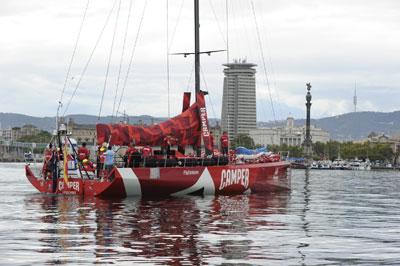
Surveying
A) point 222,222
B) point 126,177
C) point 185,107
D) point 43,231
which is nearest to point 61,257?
point 43,231

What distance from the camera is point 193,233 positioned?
22172 mm

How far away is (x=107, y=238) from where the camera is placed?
20766 mm

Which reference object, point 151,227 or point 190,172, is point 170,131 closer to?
point 190,172

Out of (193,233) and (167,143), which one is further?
(167,143)

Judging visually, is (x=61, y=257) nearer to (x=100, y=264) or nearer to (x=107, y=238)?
(x=100, y=264)

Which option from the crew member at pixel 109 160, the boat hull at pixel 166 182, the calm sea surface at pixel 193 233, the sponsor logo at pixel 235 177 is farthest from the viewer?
the sponsor logo at pixel 235 177

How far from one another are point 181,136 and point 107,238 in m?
19.9

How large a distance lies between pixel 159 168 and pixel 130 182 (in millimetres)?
1290

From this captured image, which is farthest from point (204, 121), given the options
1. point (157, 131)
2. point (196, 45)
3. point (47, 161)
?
point (47, 161)

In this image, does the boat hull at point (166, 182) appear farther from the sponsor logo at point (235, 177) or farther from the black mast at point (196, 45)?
the black mast at point (196, 45)

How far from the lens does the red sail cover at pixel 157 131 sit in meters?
38.3

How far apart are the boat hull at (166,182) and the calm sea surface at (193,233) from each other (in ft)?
6.09

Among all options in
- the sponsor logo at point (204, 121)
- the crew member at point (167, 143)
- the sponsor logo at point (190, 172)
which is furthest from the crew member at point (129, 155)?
the sponsor logo at point (204, 121)

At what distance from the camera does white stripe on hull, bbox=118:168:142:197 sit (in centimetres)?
3584
